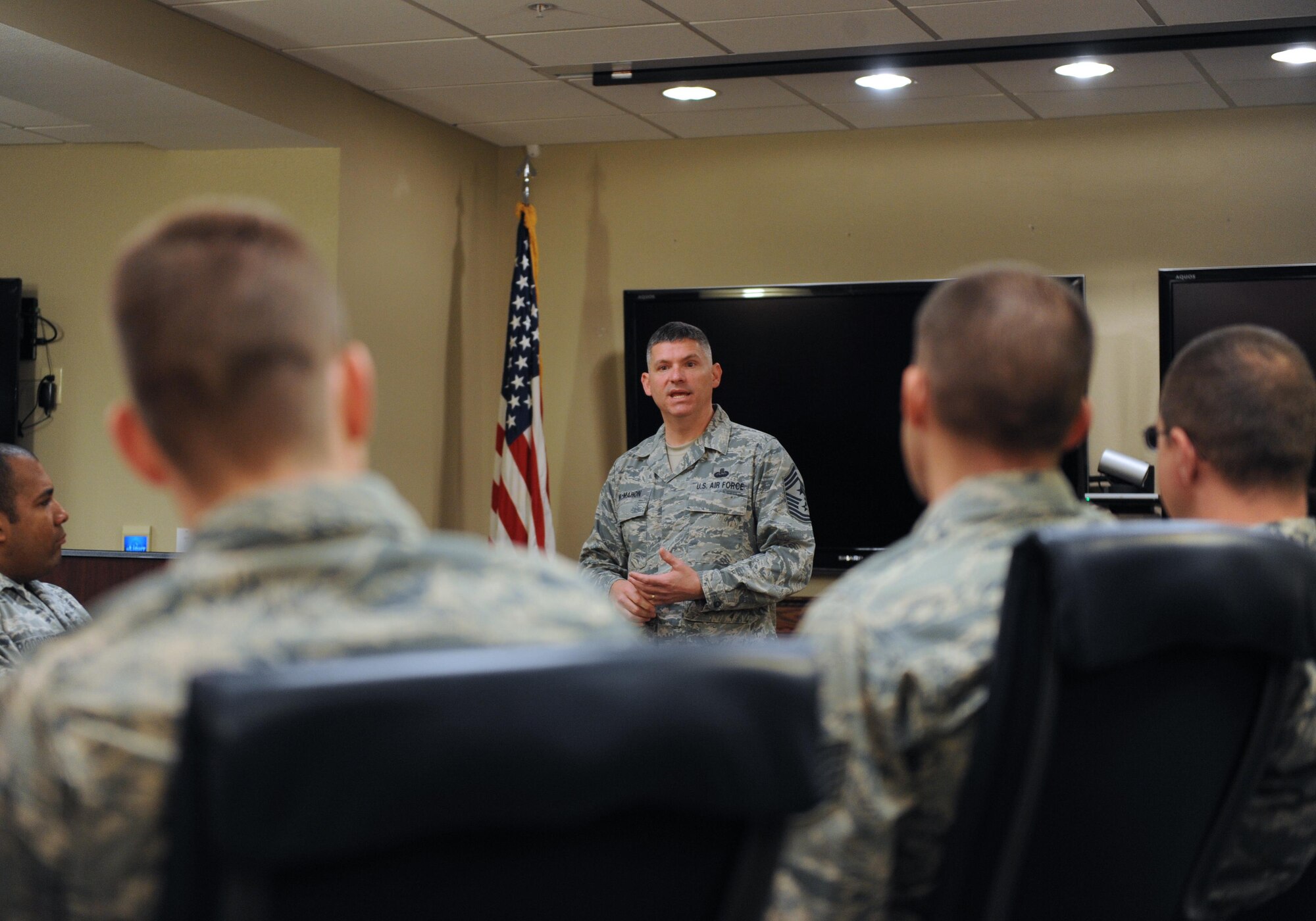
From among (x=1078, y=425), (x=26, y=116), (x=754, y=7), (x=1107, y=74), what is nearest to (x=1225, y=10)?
(x=1107, y=74)

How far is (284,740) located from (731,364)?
204 inches

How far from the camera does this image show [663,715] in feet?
2.78

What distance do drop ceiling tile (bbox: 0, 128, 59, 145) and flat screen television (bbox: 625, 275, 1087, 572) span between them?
7.93 feet

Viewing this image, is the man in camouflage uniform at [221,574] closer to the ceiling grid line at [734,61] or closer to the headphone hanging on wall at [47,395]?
the ceiling grid line at [734,61]

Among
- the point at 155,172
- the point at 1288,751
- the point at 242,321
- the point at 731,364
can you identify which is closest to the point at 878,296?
the point at 731,364

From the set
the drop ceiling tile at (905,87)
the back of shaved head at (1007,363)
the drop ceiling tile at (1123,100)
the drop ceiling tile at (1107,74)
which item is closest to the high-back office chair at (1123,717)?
the back of shaved head at (1007,363)

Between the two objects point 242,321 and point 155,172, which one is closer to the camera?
point 242,321

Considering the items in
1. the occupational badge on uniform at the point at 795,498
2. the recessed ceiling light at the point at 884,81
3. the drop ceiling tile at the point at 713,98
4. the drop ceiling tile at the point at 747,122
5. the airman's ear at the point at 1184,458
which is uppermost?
the drop ceiling tile at the point at 747,122

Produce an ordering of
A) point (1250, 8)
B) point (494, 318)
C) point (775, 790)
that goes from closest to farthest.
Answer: point (775, 790) → point (1250, 8) → point (494, 318)

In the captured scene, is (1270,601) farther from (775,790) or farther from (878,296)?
(878,296)

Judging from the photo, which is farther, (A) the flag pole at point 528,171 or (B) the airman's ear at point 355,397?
(A) the flag pole at point 528,171

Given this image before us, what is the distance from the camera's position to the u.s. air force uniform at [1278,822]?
4.99ft

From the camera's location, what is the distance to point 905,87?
5336 mm

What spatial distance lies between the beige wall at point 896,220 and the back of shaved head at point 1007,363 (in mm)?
4322
